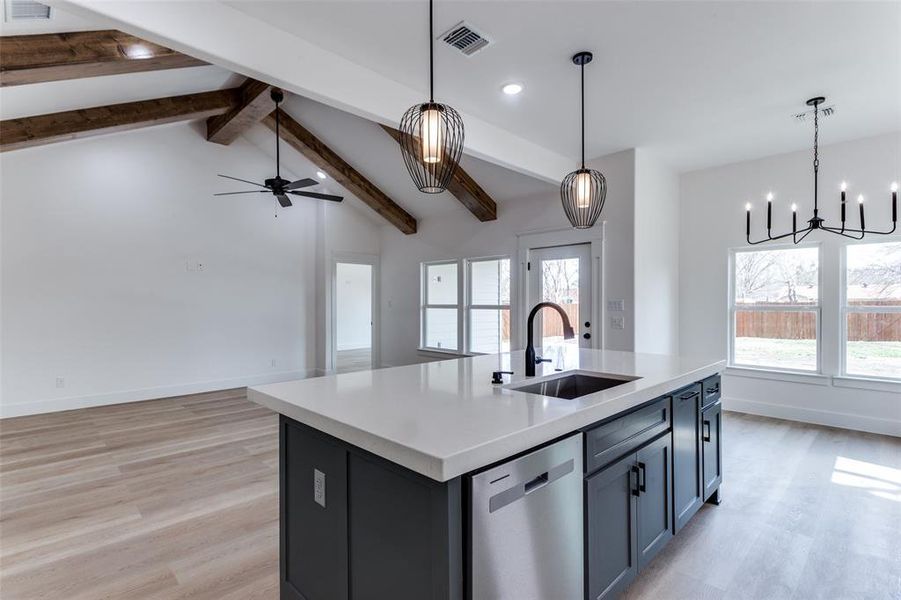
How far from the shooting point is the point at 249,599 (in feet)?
6.38

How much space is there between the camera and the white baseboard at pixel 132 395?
4883 millimetres

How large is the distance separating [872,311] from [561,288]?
2.93 m

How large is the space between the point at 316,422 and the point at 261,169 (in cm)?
627

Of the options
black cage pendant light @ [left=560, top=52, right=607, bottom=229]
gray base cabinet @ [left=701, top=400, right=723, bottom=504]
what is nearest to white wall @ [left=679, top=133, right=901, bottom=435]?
gray base cabinet @ [left=701, top=400, right=723, bottom=504]

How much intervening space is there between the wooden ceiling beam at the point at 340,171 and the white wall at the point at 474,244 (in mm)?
383

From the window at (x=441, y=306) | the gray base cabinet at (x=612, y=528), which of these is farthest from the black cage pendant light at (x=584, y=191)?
the window at (x=441, y=306)

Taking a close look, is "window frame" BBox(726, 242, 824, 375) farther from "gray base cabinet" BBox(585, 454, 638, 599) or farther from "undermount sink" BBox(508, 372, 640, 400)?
→ "gray base cabinet" BBox(585, 454, 638, 599)

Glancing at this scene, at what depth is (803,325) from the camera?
15.3 feet

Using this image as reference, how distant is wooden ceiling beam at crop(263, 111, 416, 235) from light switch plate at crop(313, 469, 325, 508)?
5389 mm

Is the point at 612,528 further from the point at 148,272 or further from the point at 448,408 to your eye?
the point at 148,272

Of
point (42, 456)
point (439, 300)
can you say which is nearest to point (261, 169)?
point (439, 300)

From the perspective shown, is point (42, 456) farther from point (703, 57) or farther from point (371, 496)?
point (703, 57)

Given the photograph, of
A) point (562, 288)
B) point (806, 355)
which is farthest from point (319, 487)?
point (806, 355)

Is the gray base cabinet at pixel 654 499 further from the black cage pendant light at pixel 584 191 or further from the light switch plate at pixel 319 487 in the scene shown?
the black cage pendant light at pixel 584 191
